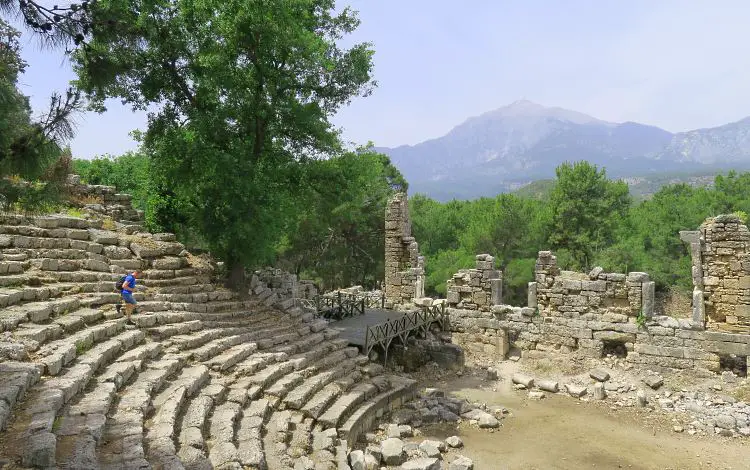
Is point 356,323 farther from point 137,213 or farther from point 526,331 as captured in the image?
point 137,213

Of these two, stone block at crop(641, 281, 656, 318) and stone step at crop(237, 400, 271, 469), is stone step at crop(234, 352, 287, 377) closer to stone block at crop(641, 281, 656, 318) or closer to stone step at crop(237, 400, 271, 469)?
stone step at crop(237, 400, 271, 469)

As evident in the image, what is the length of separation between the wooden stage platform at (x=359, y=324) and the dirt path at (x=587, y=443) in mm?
3914

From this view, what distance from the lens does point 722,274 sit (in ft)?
49.2

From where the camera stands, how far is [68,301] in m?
9.91

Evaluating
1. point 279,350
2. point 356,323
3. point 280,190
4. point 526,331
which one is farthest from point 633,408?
point 280,190

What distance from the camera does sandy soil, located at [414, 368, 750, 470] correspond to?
10.6 metres

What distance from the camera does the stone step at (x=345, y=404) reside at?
33.5 ft

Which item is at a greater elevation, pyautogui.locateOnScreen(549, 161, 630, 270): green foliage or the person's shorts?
pyautogui.locateOnScreen(549, 161, 630, 270): green foliage

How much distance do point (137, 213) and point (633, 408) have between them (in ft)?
53.1

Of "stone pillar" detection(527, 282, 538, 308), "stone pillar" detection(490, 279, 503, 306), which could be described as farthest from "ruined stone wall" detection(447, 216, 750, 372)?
"stone pillar" detection(490, 279, 503, 306)

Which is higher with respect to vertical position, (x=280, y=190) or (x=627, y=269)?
(x=280, y=190)

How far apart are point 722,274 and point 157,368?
50.3 ft

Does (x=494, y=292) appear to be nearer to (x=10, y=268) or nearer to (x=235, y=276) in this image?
(x=235, y=276)

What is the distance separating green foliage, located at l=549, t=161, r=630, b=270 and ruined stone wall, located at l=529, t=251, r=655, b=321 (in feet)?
35.6
